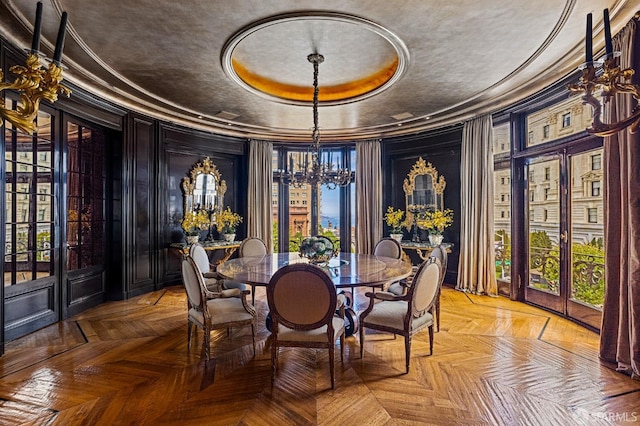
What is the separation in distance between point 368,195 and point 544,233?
2980 mm

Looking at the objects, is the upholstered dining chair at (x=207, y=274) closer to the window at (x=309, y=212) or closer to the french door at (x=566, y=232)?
the window at (x=309, y=212)

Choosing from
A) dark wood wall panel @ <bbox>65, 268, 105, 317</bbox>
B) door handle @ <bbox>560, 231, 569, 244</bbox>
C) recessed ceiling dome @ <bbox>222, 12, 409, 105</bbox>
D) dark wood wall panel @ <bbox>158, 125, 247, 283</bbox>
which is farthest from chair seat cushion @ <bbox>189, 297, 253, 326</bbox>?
door handle @ <bbox>560, 231, 569, 244</bbox>

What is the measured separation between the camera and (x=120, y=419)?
2086 millimetres

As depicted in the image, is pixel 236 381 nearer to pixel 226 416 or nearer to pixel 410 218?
pixel 226 416

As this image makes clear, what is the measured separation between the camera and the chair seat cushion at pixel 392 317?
9.03ft

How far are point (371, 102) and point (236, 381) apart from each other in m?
3.82

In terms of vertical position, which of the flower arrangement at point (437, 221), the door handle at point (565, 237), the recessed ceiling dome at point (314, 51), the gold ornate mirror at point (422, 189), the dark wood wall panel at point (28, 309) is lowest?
the dark wood wall panel at point (28, 309)

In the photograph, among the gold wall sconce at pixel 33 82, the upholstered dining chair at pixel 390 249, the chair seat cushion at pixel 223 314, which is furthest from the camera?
the upholstered dining chair at pixel 390 249

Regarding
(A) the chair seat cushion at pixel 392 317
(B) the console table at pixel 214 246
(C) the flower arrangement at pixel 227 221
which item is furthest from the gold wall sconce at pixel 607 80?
(C) the flower arrangement at pixel 227 221

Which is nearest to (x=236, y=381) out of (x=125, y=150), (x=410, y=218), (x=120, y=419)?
(x=120, y=419)

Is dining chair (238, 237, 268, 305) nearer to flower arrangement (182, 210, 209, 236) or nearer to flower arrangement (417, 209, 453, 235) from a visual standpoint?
flower arrangement (182, 210, 209, 236)

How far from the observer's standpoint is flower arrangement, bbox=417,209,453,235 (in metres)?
5.44

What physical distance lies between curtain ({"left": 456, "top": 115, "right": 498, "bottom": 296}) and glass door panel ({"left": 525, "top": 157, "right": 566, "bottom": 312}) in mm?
510

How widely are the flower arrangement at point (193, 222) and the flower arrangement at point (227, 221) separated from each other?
24 centimetres
